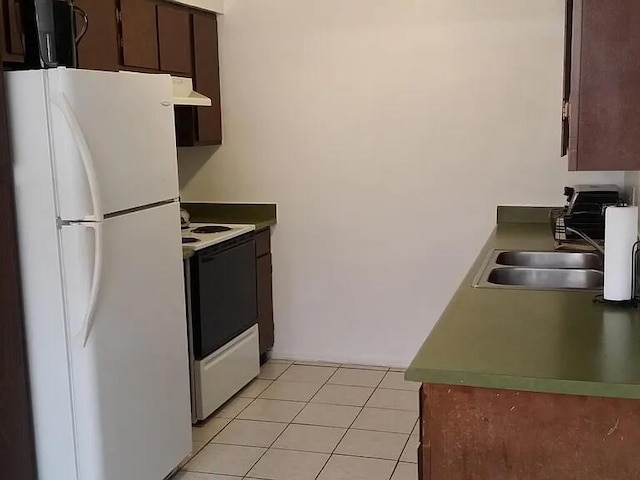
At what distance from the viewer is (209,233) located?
157 inches

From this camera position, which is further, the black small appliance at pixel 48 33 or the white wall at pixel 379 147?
the white wall at pixel 379 147

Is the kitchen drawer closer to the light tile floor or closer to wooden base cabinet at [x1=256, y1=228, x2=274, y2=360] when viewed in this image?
wooden base cabinet at [x1=256, y1=228, x2=274, y2=360]

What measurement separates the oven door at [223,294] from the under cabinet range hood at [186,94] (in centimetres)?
71

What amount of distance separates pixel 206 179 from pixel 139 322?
1.94 m

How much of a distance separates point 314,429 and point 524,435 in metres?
2.00

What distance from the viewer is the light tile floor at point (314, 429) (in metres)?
3.20

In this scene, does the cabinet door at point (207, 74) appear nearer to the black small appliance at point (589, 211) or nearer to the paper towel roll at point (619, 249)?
the black small appliance at point (589, 211)

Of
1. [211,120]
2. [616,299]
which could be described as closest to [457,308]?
[616,299]

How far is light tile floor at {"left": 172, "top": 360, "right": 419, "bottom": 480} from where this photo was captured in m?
3.20

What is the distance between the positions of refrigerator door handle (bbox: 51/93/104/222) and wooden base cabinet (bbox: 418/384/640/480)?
51.1 inches

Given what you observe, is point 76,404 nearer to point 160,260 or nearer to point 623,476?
point 160,260

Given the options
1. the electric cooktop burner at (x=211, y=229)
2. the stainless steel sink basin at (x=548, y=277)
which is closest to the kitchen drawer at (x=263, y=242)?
the electric cooktop burner at (x=211, y=229)

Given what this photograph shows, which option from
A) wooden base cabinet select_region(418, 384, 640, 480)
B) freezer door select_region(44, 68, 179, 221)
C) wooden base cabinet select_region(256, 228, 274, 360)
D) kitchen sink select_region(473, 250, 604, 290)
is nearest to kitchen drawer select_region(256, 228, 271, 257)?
wooden base cabinet select_region(256, 228, 274, 360)

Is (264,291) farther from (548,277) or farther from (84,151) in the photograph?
(84,151)
